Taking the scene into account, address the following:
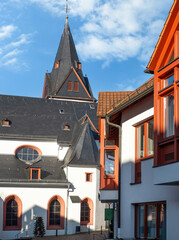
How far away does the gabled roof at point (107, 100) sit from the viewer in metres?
17.5

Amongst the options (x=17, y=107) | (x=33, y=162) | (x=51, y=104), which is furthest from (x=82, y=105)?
(x=33, y=162)

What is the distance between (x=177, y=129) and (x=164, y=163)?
875 millimetres

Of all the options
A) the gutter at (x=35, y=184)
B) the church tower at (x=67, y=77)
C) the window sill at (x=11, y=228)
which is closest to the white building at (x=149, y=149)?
the gutter at (x=35, y=184)

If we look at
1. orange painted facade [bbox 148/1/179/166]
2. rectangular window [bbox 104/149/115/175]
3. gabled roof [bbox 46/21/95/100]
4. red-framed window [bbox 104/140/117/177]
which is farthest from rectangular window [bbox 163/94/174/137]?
gabled roof [bbox 46/21/95/100]

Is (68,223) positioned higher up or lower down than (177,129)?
lower down

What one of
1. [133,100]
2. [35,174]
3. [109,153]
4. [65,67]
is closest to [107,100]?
[109,153]

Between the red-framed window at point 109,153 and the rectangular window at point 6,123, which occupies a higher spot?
the rectangular window at point 6,123

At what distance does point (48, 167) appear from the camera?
39.2 m

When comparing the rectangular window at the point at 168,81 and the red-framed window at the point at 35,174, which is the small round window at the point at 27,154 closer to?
the red-framed window at the point at 35,174

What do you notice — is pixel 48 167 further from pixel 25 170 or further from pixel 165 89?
pixel 165 89

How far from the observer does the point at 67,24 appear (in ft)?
199

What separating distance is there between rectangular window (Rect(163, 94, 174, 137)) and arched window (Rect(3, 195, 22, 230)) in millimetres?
27214

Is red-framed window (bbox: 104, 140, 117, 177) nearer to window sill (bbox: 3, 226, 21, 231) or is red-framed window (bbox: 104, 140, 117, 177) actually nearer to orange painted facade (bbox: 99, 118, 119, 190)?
orange painted facade (bbox: 99, 118, 119, 190)

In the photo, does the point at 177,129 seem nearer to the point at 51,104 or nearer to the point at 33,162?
the point at 33,162
